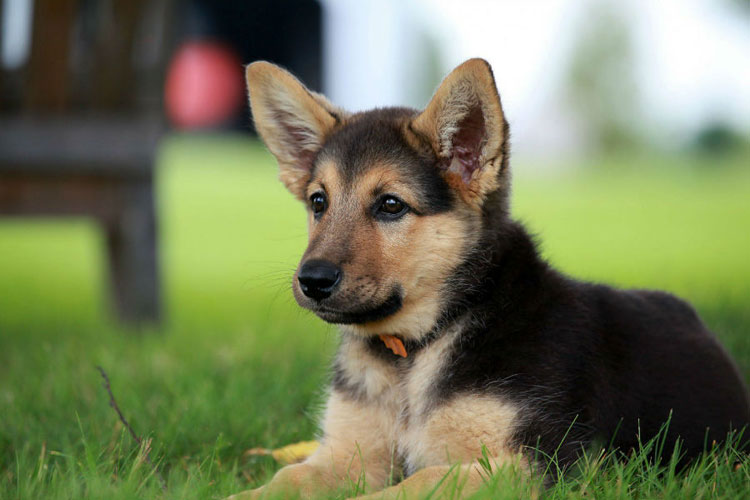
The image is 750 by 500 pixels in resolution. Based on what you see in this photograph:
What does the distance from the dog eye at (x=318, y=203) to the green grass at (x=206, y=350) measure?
14.1 inches

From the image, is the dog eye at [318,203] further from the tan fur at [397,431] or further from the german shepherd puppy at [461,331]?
the tan fur at [397,431]

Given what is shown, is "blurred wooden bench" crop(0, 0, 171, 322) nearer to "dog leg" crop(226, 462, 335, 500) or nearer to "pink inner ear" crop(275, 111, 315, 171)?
"pink inner ear" crop(275, 111, 315, 171)

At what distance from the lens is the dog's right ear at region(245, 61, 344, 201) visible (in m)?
4.23

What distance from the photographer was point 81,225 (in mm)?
18594

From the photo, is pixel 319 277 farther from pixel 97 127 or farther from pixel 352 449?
pixel 97 127

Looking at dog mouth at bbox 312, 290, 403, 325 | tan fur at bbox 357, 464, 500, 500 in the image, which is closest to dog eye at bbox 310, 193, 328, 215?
dog mouth at bbox 312, 290, 403, 325

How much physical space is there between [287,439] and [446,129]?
5.56 feet

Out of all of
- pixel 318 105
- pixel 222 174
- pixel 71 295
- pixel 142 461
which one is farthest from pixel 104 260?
pixel 222 174

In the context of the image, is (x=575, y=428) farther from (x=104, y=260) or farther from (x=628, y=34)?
(x=628, y=34)

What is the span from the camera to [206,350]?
6082mm

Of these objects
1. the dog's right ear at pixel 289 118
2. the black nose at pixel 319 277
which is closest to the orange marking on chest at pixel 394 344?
the black nose at pixel 319 277

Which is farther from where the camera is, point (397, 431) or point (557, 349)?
point (397, 431)

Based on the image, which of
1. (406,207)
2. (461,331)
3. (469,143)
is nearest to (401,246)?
(406,207)

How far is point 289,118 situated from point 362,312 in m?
1.36
